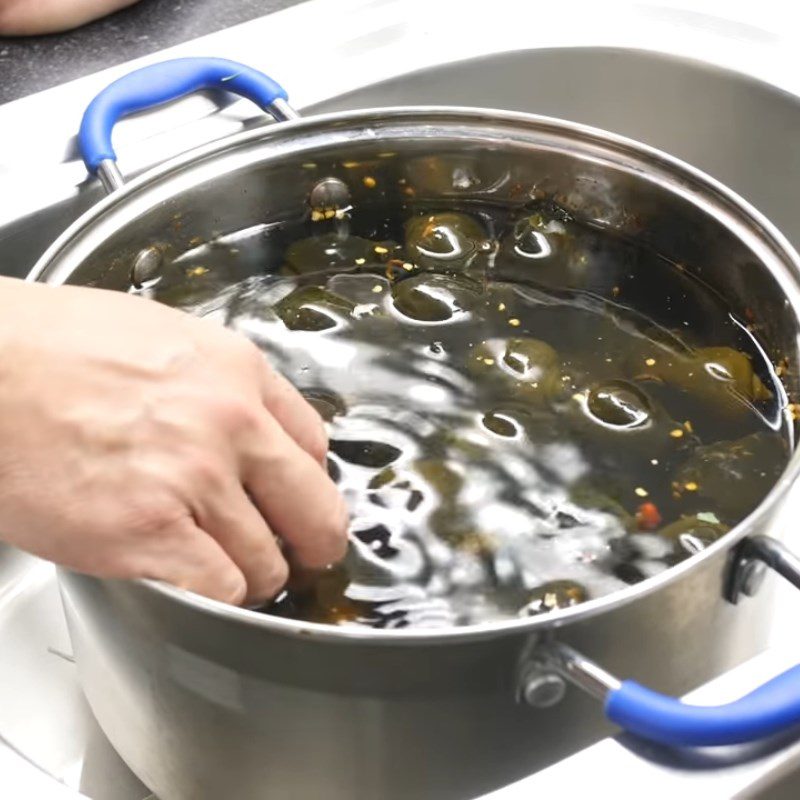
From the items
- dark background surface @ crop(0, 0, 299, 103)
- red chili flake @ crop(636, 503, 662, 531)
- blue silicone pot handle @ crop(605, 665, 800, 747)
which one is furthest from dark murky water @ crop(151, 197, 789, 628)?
dark background surface @ crop(0, 0, 299, 103)

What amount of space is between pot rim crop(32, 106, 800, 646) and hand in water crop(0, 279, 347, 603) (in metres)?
0.02

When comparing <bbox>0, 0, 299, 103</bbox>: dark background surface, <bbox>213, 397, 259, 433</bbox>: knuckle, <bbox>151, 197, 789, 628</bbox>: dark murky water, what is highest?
<bbox>0, 0, 299, 103</bbox>: dark background surface

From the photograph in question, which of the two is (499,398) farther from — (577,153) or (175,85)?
(175,85)

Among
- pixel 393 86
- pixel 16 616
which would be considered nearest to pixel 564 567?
pixel 16 616

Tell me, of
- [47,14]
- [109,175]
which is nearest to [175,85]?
[109,175]

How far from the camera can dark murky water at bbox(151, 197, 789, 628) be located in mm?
518

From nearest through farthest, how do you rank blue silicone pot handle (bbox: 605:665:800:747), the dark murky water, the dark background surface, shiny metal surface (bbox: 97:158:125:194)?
1. blue silicone pot handle (bbox: 605:665:800:747)
2. the dark murky water
3. shiny metal surface (bbox: 97:158:125:194)
4. the dark background surface

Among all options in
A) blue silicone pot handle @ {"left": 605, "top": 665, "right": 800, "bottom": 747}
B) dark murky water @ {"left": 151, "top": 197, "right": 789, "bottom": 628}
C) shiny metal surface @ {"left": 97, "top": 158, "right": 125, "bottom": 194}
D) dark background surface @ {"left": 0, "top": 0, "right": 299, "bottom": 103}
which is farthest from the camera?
dark background surface @ {"left": 0, "top": 0, "right": 299, "bottom": 103}

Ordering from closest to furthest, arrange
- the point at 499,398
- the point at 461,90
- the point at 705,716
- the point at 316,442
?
1. the point at 705,716
2. the point at 316,442
3. the point at 499,398
4. the point at 461,90

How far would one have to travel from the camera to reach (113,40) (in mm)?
887

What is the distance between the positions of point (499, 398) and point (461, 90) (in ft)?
1.17

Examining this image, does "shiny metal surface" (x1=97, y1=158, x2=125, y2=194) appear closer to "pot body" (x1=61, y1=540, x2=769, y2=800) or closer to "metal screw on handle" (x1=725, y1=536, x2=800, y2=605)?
"pot body" (x1=61, y1=540, x2=769, y2=800)

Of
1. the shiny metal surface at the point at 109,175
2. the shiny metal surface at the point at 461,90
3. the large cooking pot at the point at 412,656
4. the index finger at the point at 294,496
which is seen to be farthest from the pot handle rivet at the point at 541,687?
the shiny metal surface at the point at 109,175

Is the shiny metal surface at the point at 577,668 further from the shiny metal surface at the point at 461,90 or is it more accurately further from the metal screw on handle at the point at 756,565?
the shiny metal surface at the point at 461,90
